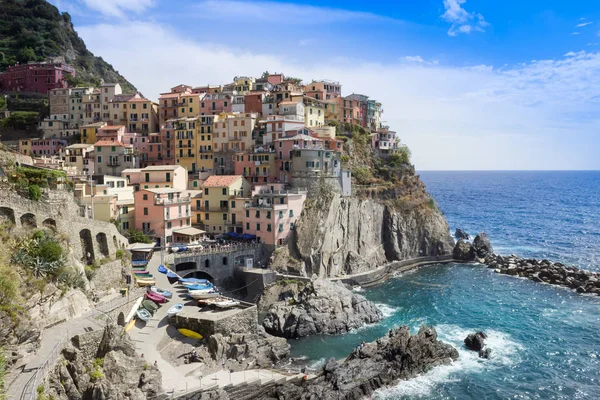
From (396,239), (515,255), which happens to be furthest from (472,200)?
(396,239)

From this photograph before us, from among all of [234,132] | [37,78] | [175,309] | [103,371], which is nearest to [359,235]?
[234,132]

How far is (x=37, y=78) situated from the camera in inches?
3932

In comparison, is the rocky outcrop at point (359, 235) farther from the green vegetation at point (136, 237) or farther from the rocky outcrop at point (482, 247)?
the green vegetation at point (136, 237)

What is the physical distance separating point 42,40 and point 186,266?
302 ft

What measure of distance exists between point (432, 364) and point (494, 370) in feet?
16.9

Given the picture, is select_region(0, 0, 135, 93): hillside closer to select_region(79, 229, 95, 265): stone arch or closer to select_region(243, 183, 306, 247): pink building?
select_region(243, 183, 306, 247): pink building

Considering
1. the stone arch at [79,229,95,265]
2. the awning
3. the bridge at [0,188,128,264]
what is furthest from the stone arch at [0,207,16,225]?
the awning

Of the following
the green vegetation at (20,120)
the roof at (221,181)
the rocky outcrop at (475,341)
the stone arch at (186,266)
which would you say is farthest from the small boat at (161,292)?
the green vegetation at (20,120)

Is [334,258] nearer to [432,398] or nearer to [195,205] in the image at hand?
[195,205]

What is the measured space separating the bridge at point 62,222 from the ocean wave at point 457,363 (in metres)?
26.7

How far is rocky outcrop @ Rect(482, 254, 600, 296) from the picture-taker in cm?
6431

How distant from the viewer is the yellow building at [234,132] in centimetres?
7725

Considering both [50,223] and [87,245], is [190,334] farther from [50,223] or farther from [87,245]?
[50,223]

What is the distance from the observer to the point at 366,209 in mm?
75438
